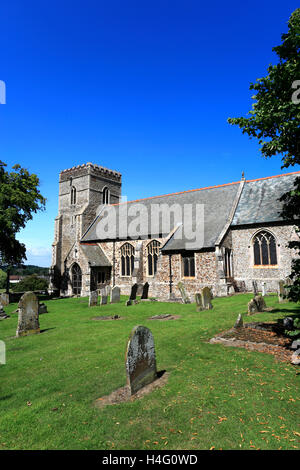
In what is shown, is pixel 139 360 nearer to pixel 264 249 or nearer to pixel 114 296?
pixel 114 296

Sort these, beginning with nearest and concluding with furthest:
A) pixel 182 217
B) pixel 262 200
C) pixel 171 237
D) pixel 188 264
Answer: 1. pixel 188 264
2. pixel 262 200
3. pixel 171 237
4. pixel 182 217

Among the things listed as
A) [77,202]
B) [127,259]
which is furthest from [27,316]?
[77,202]

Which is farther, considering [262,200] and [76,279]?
[76,279]

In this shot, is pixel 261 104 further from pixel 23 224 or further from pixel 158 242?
pixel 23 224

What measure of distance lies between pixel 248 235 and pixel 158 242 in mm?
7968

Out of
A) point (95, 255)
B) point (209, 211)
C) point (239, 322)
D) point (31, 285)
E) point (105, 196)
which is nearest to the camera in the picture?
point (239, 322)

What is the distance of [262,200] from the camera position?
22.9 metres

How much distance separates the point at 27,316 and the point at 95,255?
1715 centimetres

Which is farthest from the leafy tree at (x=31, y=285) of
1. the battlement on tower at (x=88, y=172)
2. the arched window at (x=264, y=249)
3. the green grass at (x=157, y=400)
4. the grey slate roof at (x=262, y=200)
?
the green grass at (x=157, y=400)

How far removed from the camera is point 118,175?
1459 inches

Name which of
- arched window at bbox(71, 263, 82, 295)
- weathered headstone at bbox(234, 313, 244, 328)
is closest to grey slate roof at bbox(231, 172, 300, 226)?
weathered headstone at bbox(234, 313, 244, 328)

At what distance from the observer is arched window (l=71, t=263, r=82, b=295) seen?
2744 cm

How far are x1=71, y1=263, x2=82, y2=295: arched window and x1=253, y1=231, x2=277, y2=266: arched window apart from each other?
16852mm

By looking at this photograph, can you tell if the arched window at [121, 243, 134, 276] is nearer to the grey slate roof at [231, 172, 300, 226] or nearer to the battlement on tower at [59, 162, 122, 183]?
the grey slate roof at [231, 172, 300, 226]
